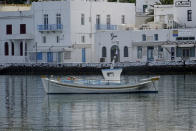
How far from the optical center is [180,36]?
85.8 meters

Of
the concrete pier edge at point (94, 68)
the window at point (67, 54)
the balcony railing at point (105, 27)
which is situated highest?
the balcony railing at point (105, 27)

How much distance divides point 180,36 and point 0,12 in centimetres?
2338

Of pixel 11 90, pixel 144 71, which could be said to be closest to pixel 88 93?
pixel 11 90

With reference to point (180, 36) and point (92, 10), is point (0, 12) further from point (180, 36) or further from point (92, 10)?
point (180, 36)

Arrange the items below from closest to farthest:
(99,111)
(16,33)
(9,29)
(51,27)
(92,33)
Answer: (99,111) < (51,27) < (92,33) < (16,33) < (9,29)

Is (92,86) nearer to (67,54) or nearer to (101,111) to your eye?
(101,111)

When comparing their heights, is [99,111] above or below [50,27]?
below

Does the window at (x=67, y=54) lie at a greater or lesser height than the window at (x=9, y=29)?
lesser

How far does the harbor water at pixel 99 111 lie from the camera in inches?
1404

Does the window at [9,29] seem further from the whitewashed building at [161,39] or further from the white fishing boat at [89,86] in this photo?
the white fishing boat at [89,86]

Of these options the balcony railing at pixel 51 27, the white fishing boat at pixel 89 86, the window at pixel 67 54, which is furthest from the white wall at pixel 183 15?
the white fishing boat at pixel 89 86

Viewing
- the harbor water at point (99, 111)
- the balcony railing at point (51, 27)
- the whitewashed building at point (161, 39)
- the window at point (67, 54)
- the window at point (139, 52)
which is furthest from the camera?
the balcony railing at point (51, 27)

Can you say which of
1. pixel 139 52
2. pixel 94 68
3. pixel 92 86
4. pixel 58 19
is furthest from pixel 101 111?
pixel 58 19

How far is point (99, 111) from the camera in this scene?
1660 inches
